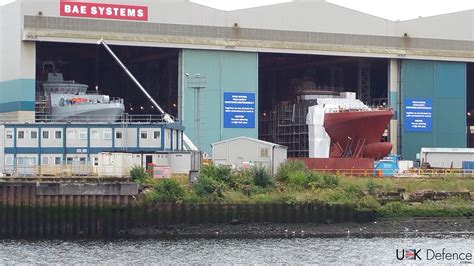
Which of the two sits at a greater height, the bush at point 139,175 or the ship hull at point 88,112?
the ship hull at point 88,112

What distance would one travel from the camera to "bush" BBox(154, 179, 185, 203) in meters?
75.9

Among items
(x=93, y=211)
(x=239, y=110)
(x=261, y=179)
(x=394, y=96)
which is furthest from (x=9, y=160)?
(x=394, y=96)

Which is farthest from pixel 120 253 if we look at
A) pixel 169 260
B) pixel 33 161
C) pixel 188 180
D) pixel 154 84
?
pixel 154 84

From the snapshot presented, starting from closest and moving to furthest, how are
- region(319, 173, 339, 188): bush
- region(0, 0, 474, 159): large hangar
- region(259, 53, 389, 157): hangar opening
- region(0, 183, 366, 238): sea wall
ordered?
region(0, 183, 366, 238): sea wall, region(319, 173, 339, 188): bush, region(0, 0, 474, 159): large hangar, region(259, 53, 389, 157): hangar opening

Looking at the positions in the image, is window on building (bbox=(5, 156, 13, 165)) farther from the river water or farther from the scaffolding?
the scaffolding

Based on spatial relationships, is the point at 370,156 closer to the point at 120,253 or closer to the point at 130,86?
the point at 130,86

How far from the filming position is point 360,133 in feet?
347

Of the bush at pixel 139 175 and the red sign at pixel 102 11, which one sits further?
the red sign at pixel 102 11

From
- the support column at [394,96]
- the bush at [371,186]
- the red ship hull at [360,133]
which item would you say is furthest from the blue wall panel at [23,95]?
the support column at [394,96]

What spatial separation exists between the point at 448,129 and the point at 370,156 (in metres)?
12.3

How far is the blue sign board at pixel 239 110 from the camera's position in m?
105

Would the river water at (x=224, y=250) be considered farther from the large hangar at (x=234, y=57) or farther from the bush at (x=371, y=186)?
A: the large hangar at (x=234, y=57)

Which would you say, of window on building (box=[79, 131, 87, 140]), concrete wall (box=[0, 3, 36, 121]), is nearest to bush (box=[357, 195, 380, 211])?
window on building (box=[79, 131, 87, 140])

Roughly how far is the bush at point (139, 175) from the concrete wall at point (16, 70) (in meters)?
21.1
